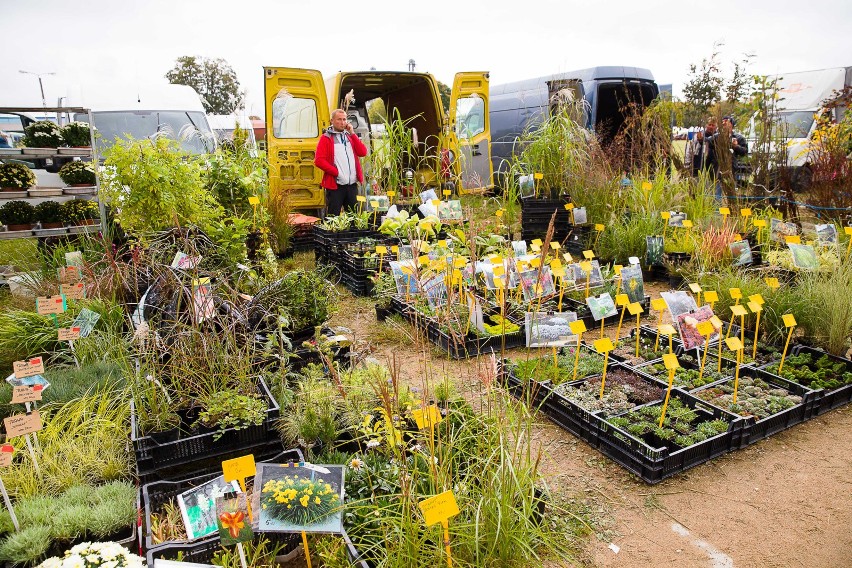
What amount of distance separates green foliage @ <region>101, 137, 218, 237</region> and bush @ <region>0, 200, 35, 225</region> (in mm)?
1722

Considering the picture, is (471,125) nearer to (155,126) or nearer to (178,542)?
(155,126)

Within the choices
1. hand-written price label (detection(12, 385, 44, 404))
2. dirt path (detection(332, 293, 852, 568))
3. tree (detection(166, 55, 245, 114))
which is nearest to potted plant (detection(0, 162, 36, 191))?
hand-written price label (detection(12, 385, 44, 404))

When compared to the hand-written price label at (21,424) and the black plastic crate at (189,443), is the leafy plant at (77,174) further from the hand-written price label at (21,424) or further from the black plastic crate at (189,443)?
the hand-written price label at (21,424)

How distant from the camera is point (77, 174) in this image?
548 cm

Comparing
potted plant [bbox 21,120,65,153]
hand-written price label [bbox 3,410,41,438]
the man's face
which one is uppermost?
the man's face

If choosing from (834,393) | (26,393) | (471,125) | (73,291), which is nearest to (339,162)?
(471,125)

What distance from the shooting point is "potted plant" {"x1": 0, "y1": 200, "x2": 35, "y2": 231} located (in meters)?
5.16

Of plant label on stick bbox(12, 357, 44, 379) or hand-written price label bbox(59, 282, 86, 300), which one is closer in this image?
plant label on stick bbox(12, 357, 44, 379)

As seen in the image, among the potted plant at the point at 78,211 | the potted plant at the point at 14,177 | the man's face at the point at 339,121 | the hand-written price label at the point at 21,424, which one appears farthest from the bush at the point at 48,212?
the hand-written price label at the point at 21,424

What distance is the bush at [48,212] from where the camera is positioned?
5.30 meters

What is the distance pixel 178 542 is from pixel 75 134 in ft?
16.2

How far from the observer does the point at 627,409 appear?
10.0 feet

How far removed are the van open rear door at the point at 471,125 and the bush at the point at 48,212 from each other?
15.2 feet

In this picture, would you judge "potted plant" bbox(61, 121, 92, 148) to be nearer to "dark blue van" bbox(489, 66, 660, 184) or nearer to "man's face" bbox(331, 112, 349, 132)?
"man's face" bbox(331, 112, 349, 132)
